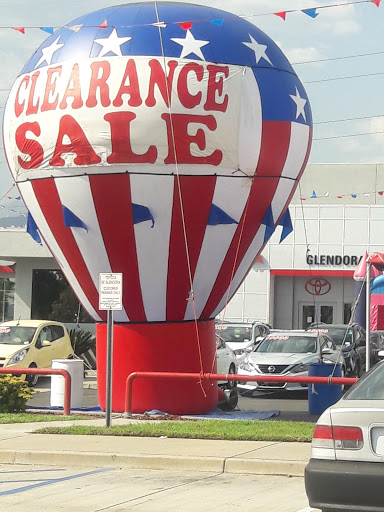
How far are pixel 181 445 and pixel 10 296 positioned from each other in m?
37.8

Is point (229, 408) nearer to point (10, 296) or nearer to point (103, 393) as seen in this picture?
point (103, 393)

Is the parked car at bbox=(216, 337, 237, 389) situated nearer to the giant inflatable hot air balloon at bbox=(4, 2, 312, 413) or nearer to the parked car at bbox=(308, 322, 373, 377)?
the parked car at bbox=(308, 322, 373, 377)

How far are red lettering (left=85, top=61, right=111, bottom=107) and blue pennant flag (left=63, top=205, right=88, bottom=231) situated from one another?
178 centimetres

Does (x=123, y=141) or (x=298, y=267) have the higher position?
(x=123, y=141)

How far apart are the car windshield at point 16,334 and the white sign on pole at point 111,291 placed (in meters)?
9.91

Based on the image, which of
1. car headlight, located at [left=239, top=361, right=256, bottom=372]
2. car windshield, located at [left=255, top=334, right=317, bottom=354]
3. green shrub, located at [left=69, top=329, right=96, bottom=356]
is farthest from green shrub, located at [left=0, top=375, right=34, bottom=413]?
green shrub, located at [left=69, top=329, right=96, bottom=356]

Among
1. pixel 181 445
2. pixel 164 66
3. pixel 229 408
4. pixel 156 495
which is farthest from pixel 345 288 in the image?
pixel 156 495

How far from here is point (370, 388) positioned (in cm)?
816

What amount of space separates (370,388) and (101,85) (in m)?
10.1

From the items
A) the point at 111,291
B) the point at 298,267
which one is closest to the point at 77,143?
the point at 111,291

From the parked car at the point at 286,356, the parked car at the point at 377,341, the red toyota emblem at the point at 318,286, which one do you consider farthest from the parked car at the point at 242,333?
the red toyota emblem at the point at 318,286

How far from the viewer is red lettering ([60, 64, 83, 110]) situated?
17.1m

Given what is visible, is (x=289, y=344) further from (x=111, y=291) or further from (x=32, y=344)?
(x=111, y=291)

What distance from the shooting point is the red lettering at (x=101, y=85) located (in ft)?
55.8
